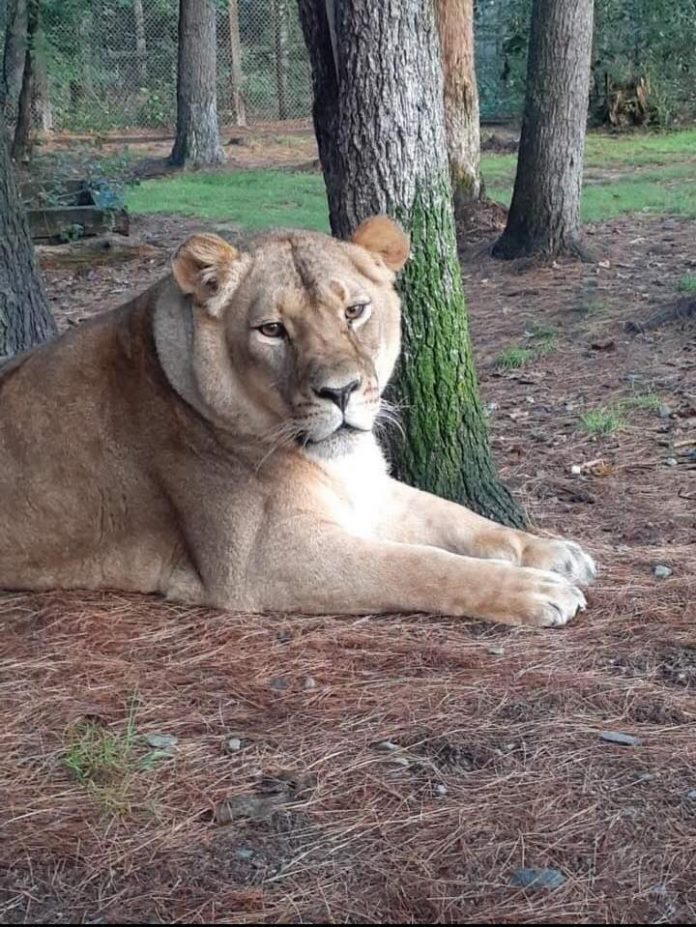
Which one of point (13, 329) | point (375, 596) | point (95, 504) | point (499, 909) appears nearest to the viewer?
point (499, 909)

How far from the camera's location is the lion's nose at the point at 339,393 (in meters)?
4.16

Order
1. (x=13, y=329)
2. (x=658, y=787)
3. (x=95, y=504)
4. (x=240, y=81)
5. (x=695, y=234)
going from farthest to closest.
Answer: (x=240, y=81) → (x=695, y=234) → (x=13, y=329) → (x=95, y=504) → (x=658, y=787)

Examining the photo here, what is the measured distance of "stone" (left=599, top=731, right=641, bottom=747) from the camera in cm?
346

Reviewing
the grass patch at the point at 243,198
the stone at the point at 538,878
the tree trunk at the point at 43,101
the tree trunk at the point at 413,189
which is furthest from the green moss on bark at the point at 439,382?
the tree trunk at the point at 43,101

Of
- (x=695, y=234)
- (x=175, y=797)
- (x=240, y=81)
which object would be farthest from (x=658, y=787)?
(x=240, y=81)

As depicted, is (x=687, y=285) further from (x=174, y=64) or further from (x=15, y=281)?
(x=174, y=64)

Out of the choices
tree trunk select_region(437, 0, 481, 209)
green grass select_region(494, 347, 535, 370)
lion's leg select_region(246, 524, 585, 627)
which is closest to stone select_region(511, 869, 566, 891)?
lion's leg select_region(246, 524, 585, 627)

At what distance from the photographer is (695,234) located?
12.7 metres

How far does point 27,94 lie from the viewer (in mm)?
19469

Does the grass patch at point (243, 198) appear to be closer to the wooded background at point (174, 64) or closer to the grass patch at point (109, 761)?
the wooded background at point (174, 64)

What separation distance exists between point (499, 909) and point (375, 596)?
5.85 feet

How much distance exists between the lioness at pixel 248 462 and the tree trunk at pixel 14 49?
52.3ft

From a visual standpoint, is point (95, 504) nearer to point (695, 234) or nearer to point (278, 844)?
point (278, 844)

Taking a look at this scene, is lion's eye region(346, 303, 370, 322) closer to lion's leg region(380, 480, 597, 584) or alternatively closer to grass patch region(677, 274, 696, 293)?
lion's leg region(380, 480, 597, 584)
